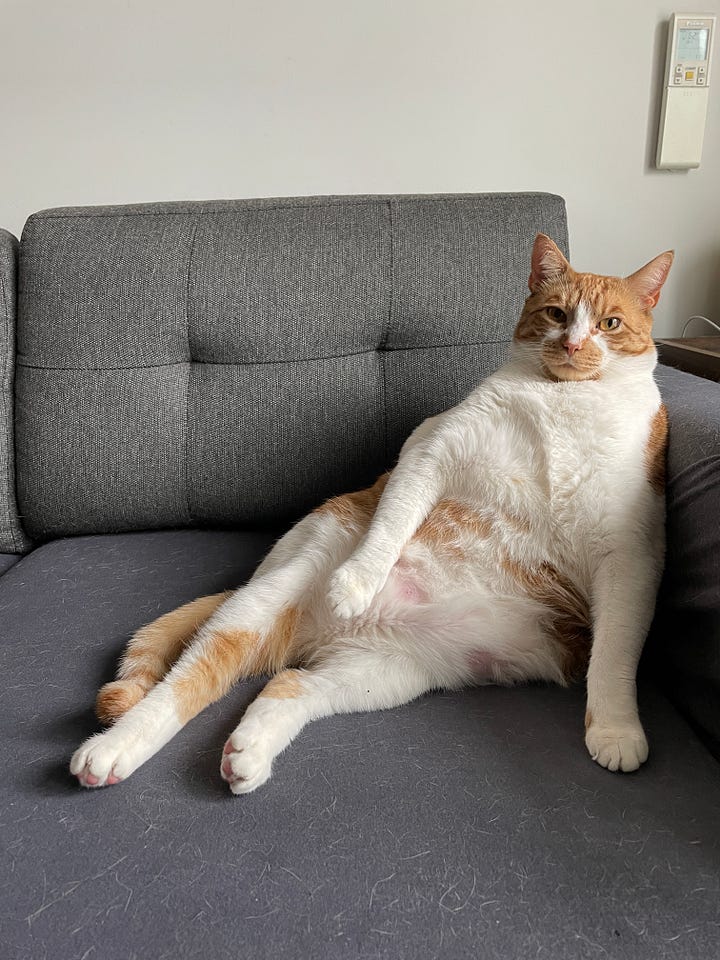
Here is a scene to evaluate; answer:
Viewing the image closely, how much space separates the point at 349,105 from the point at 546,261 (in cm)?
98

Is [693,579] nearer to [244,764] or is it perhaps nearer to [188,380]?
[244,764]

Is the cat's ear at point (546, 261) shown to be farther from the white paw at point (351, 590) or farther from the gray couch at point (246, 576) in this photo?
the white paw at point (351, 590)

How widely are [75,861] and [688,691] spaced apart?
2.79 feet

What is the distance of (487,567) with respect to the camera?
124cm

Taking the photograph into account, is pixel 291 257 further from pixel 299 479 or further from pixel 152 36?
pixel 152 36

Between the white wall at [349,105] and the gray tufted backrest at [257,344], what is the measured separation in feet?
1.61

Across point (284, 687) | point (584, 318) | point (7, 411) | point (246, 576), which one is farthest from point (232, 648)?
point (7, 411)

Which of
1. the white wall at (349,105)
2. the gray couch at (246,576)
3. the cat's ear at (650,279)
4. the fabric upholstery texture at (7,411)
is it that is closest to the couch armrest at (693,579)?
the gray couch at (246,576)

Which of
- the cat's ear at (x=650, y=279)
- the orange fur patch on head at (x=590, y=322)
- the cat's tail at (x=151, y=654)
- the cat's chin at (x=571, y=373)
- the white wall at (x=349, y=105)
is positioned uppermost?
the white wall at (x=349, y=105)

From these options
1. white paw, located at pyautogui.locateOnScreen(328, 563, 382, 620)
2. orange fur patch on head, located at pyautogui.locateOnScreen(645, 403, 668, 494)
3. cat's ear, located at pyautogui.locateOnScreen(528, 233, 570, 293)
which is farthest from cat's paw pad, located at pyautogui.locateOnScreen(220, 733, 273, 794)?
cat's ear, located at pyautogui.locateOnScreen(528, 233, 570, 293)

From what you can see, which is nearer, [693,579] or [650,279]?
[693,579]

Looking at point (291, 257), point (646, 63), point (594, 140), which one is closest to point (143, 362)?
point (291, 257)

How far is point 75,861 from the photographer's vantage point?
838mm

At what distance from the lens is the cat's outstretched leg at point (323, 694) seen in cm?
100
